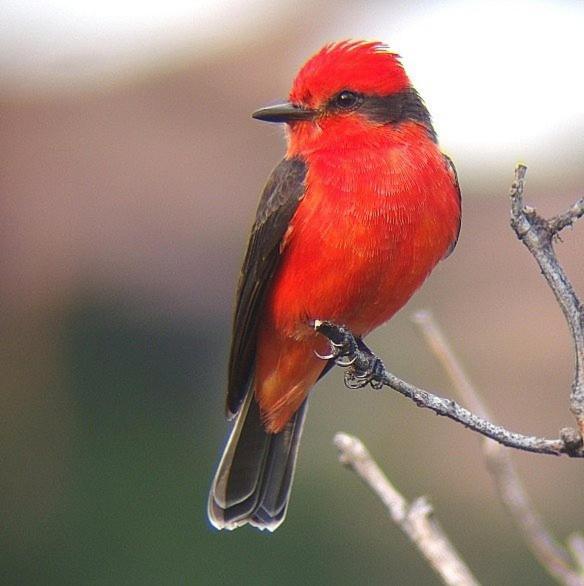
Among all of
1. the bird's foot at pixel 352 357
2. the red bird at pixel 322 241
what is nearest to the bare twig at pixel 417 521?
the bird's foot at pixel 352 357

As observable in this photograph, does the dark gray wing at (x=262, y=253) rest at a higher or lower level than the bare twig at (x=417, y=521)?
higher

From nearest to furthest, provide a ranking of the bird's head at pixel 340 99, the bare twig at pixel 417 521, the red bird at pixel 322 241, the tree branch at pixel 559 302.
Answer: the tree branch at pixel 559 302
the bare twig at pixel 417 521
the red bird at pixel 322 241
the bird's head at pixel 340 99

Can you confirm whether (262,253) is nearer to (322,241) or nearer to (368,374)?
(322,241)

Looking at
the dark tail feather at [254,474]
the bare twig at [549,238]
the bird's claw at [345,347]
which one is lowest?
the bare twig at [549,238]

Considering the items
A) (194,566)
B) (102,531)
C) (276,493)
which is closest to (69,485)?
(102,531)

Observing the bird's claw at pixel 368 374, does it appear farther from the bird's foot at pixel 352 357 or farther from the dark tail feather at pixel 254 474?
the dark tail feather at pixel 254 474

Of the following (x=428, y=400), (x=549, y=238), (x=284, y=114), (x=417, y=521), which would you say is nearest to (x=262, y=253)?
(x=284, y=114)
